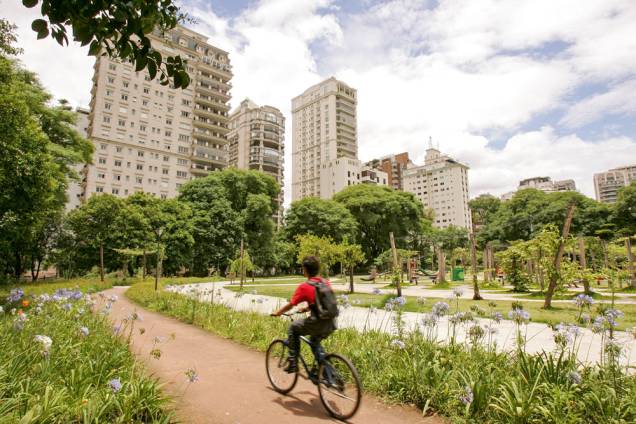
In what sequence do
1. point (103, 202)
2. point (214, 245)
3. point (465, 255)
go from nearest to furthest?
point (103, 202) < point (214, 245) < point (465, 255)

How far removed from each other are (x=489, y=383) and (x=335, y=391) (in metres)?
1.73

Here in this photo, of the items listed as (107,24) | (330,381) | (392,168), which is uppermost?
(392,168)

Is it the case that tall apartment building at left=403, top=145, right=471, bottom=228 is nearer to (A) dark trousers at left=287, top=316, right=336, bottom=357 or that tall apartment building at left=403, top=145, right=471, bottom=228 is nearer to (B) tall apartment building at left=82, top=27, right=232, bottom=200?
(B) tall apartment building at left=82, top=27, right=232, bottom=200

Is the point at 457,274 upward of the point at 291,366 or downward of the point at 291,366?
upward

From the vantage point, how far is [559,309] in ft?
37.1

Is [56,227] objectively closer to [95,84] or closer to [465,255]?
[95,84]

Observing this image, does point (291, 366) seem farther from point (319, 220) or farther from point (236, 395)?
point (319, 220)

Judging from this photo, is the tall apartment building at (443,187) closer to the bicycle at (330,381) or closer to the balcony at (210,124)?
the balcony at (210,124)

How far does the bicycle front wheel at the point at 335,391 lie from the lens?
385cm

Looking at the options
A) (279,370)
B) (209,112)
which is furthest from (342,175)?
(279,370)

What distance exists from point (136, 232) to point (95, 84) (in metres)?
34.2

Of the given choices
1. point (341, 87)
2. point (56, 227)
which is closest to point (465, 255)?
point (56, 227)

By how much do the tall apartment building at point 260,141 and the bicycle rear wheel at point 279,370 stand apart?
73.5m

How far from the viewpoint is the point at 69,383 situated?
375 cm
